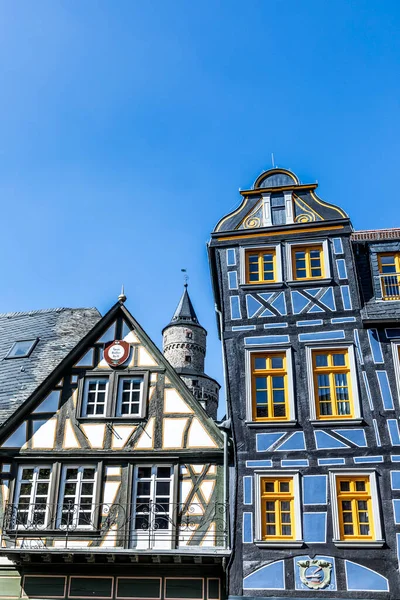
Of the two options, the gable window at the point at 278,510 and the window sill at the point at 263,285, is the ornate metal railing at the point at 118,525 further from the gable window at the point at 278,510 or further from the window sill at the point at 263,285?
the window sill at the point at 263,285

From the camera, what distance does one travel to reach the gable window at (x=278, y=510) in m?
15.7

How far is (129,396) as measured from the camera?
18531mm

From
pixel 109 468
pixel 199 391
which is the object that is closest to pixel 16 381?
pixel 109 468

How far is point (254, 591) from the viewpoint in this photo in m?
15.4

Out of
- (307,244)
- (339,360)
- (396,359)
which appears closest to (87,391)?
(339,360)

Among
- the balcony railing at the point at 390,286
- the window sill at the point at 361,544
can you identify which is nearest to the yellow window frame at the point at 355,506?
the window sill at the point at 361,544

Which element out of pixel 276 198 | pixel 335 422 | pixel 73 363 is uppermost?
pixel 276 198

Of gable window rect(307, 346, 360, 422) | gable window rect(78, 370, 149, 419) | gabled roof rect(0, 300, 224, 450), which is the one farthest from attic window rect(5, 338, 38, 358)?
gable window rect(307, 346, 360, 422)

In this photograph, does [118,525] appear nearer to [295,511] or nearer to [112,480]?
[112,480]

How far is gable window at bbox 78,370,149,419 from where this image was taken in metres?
18.2

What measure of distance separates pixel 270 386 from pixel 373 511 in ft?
12.6

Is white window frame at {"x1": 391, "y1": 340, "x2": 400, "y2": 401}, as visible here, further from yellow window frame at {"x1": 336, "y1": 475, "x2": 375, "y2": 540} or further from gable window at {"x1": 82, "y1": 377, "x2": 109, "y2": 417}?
gable window at {"x1": 82, "y1": 377, "x2": 109, "y2": 417}

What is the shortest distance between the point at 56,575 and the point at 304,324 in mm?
8749

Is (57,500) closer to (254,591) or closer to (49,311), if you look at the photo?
(254,591)
